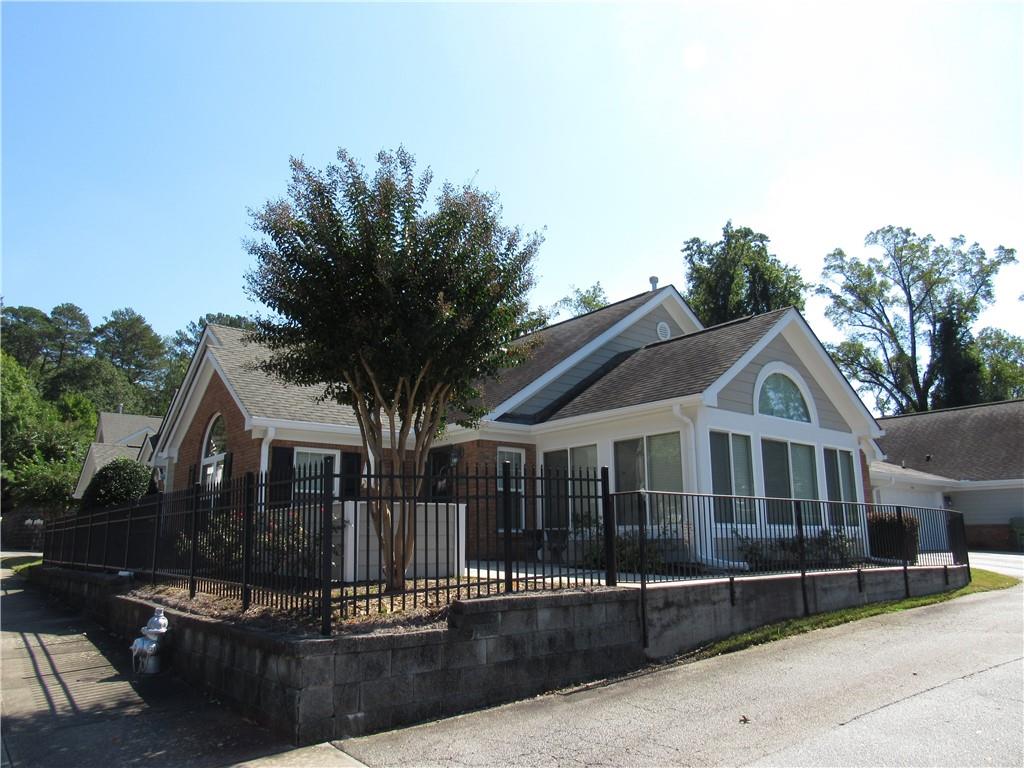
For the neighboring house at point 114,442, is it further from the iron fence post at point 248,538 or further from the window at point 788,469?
the window at point 788,469

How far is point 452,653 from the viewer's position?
6.44m

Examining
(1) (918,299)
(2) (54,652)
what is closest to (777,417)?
(2) (54,652)

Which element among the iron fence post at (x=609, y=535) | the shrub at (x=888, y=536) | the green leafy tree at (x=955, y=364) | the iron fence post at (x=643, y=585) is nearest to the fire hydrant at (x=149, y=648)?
the iron fence post at (x=609, y=535)

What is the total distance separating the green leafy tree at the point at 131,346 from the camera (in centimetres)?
7812

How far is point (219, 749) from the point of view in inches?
219

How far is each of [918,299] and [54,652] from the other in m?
54.8

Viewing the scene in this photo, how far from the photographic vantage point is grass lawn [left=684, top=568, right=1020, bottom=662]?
337 inches

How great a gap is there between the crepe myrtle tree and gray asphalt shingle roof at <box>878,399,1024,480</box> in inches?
1095

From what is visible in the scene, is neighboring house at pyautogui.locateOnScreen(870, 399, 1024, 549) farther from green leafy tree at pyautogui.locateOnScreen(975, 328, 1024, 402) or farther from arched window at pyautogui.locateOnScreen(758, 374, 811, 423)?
green leafy tree at pyautogui.locateOnScreen(975, 328, 1024, 402)

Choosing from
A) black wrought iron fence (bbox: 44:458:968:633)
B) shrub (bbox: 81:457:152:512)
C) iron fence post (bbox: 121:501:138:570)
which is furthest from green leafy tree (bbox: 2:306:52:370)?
iron fence post (bbox: 121:501:138:570)

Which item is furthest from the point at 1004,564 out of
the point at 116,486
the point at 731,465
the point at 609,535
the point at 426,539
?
the point at 116,486

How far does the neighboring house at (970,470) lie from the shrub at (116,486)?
901 inches

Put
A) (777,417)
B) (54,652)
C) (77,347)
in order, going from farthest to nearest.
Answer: (77,347) → (777,417) → (54,652)

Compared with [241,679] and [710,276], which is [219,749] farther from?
[710,276]
